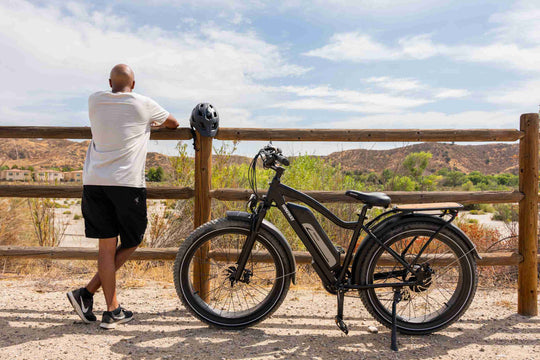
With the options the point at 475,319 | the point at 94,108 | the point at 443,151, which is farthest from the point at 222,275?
the point at 443,151

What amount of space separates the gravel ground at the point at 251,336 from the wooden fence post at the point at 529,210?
29cm

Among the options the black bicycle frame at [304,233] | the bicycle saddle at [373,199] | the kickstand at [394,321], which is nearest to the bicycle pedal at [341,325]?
A: the black bicycle frame at [304,233]

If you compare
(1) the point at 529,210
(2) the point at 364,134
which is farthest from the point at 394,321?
(1) the point at 529,210

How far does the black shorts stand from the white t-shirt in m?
0.08

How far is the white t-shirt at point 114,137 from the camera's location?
12.1 feet

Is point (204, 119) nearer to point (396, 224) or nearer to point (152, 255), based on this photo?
point (152, 255)

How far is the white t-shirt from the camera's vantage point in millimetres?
3701

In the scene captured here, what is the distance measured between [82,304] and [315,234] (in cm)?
219

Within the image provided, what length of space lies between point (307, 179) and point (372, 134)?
2.91 meters

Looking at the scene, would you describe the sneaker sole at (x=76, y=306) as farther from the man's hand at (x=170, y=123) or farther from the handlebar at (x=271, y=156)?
the handlebar at (x=271, y=156)

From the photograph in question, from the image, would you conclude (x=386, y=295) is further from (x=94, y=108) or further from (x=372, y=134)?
(x=94, y=108)

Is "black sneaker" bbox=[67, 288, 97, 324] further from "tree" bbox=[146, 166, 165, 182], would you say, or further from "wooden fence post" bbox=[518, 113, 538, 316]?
"wooden fence post" bbox=[518, 113, 538, 316]

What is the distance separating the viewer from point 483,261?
4.32 meters

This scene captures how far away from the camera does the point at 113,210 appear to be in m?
3.86
